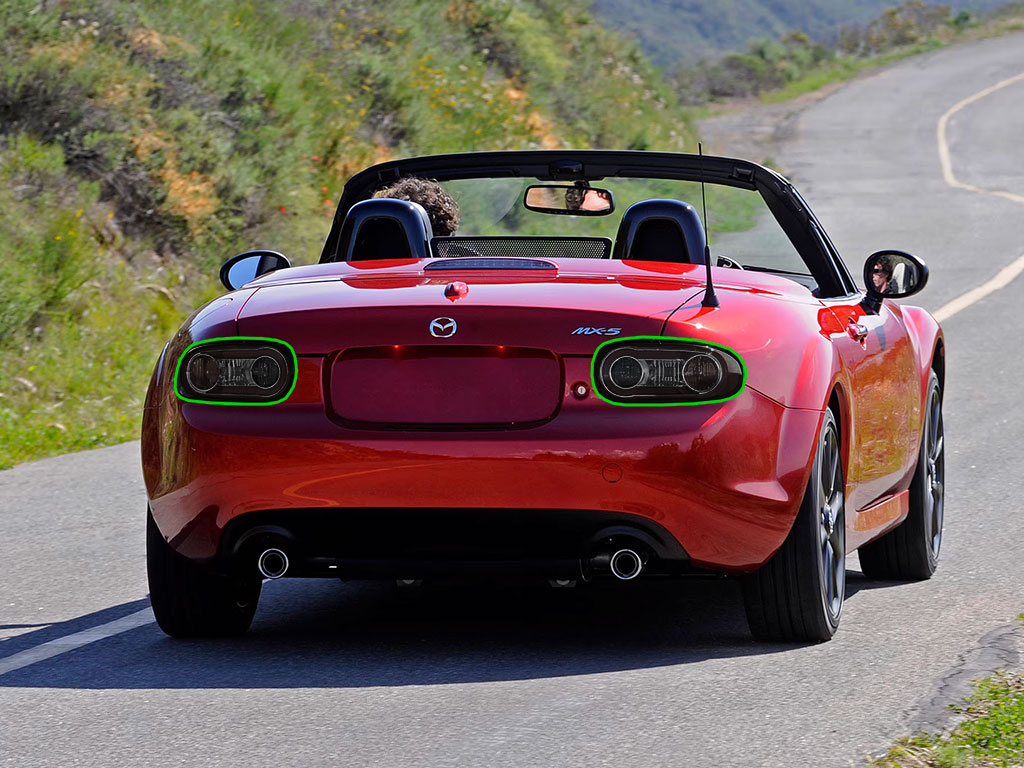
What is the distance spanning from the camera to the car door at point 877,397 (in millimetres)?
5723

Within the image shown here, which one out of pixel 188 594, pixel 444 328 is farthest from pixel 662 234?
pixel 188 594

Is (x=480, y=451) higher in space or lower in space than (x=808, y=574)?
higher

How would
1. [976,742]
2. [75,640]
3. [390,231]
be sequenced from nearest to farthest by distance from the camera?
[976,742] → [75,640] → [390,231]

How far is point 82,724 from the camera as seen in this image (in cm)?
455

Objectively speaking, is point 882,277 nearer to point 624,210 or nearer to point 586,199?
point 624,210

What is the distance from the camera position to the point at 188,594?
17.9 ft

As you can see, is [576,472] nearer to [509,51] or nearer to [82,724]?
[82,724]

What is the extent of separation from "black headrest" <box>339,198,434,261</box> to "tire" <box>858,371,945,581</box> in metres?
1.88

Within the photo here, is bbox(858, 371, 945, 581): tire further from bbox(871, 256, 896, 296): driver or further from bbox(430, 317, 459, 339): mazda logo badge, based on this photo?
bbox(430, 317, 459, 339): mazda logo badge

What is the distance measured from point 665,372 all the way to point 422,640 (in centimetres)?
117

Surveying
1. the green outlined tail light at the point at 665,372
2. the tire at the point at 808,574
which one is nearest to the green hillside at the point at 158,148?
the tire at the point at 808,574

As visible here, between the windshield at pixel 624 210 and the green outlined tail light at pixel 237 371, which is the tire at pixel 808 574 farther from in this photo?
the green outlined tail light at pixel 237 371

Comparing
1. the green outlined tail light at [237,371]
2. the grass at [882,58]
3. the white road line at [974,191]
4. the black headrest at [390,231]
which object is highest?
the black headrest at [390,231]

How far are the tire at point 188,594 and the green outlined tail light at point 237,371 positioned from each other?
0.51 m
